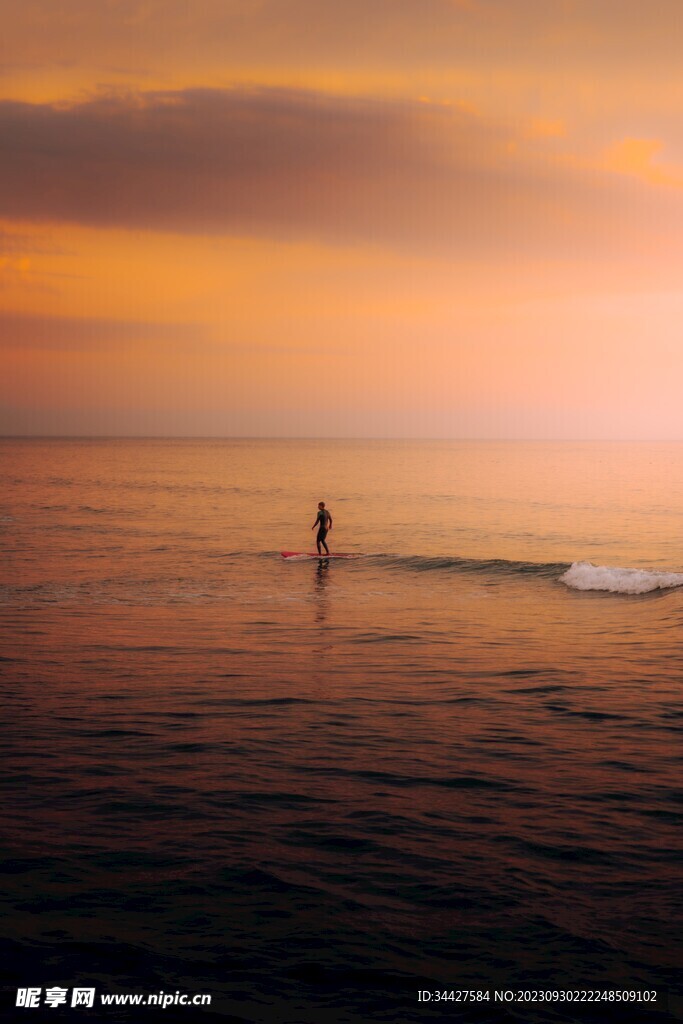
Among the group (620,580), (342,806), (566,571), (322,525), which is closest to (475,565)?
(566,571)

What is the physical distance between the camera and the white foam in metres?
32.9

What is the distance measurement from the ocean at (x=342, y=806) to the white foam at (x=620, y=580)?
9.88 feet

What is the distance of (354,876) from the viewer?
9742 mm

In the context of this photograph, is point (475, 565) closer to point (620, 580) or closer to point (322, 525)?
point (322, 525)

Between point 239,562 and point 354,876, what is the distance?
30996mm

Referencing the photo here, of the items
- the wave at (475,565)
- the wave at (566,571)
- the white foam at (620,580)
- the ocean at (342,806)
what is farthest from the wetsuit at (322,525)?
the white foam at (620,580)

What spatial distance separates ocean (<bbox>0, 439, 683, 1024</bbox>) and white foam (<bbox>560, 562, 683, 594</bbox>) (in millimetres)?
3013

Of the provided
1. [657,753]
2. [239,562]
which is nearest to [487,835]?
[657,753]

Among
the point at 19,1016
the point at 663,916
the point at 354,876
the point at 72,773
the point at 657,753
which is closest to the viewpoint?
the point at 19,1016

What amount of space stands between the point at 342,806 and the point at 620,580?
24.3 meters

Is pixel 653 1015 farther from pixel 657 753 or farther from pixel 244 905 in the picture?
pixel 657 753

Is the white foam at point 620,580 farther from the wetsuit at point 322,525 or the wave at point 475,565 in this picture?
the wetsuit at point 322,525

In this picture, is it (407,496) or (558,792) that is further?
(407,496)

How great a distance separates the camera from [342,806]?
11688 millimetres
